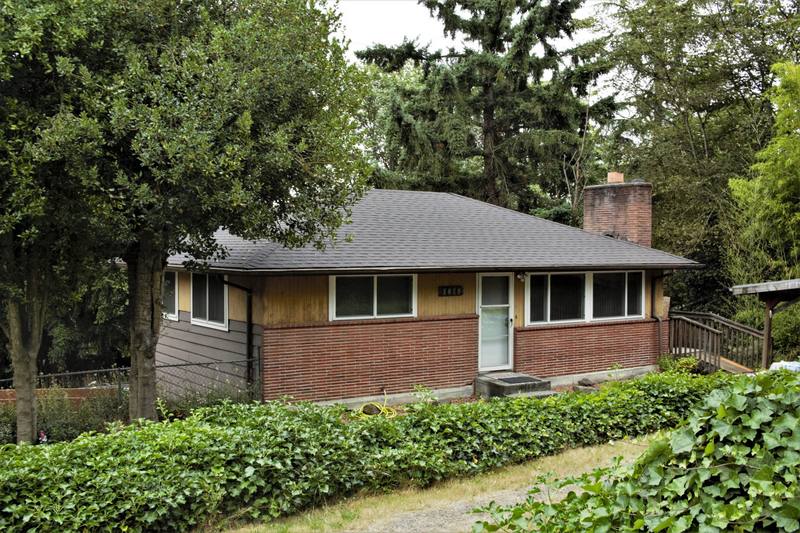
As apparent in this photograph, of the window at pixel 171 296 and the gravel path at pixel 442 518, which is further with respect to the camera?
the window at pixel 171 296

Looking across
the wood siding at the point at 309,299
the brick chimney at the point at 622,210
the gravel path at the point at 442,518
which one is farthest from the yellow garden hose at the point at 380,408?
the brick chimney at the point at 622,210

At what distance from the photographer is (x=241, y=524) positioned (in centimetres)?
627

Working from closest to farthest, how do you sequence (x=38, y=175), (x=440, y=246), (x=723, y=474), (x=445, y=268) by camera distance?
(x=723, y=474), (x=38, y=175), (x=445, y=268), (x=440, y=246)

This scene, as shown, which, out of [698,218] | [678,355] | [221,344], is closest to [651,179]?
[698,218]

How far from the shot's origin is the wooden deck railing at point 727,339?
16.4 meters

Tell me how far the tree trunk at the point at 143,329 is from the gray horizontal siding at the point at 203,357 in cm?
75

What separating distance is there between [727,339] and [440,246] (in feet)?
27.1

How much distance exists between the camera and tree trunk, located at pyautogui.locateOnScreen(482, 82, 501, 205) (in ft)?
86.2

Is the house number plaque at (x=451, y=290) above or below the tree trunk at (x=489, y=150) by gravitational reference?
below

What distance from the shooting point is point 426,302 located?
13102 millimetres

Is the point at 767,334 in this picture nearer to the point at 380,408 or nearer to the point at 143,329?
the point at 380,408

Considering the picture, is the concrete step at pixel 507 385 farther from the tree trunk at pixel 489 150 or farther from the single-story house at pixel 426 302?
the tree trunk at pixel 489 150

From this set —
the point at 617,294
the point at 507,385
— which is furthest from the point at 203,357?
the point at 617,294

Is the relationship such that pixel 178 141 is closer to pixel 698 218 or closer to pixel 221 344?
pixel 221 344
